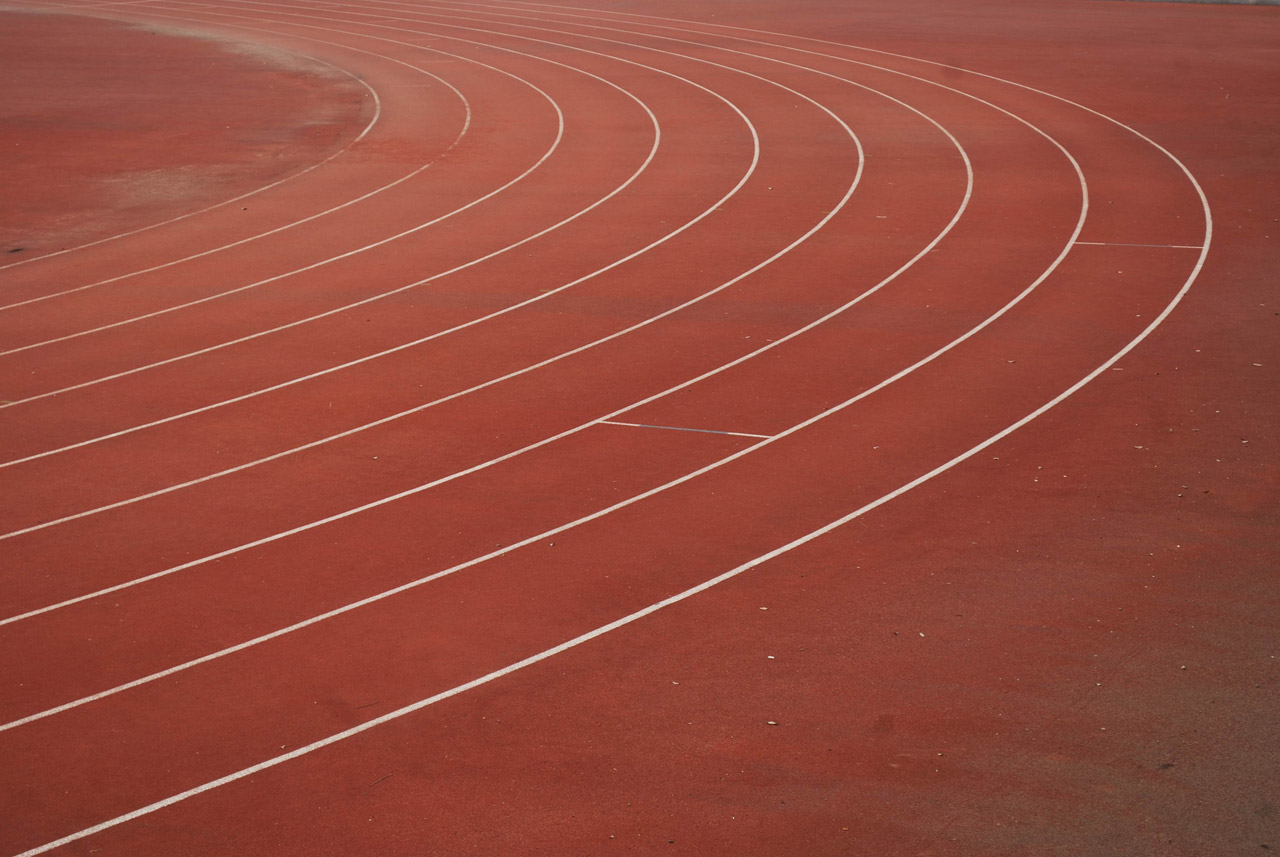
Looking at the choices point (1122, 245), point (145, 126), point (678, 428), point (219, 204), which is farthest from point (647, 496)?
point (145, 126)

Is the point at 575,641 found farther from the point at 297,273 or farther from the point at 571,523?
the point at 297,273

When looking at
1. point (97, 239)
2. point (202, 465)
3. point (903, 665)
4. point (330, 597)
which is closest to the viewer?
point (903, 665)

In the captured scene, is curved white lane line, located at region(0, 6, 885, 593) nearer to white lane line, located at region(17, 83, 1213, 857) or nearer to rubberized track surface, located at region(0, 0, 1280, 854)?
rubberized track surface, located at region(0, 0, 1280, 854)

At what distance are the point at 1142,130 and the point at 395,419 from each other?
43.6ft

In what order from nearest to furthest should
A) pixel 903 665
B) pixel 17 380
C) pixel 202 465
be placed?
pixel 903 665, pixel 202 465, pixel 17 380

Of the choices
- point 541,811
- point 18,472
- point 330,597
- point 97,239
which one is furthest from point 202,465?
point 97,239

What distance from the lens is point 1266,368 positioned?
1024 centimetres

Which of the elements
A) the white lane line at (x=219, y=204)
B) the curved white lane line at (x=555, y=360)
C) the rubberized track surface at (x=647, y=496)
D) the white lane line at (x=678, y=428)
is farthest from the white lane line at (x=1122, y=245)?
the white lane line at (x=219, y=204)

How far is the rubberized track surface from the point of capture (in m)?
5.71

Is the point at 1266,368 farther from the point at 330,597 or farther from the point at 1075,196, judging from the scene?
the point at 330,597

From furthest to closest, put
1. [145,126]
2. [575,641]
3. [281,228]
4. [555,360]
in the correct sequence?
[145,126] < [281,228] < [555,360] < [575,641]

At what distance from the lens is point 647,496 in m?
8.41

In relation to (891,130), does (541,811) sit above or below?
below

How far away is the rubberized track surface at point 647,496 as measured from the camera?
5711 millimetres
